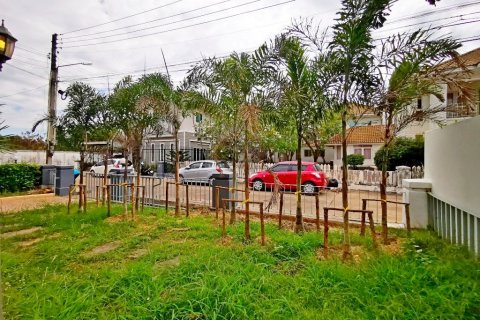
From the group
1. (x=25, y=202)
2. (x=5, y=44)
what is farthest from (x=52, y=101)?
(x=5, y=44)

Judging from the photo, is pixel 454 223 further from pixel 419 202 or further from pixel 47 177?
pixel 47 177

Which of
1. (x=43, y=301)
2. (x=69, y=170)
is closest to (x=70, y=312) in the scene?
(x=43, y=301)

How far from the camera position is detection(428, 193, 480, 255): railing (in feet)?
12.5

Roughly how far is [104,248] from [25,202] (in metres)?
7.50

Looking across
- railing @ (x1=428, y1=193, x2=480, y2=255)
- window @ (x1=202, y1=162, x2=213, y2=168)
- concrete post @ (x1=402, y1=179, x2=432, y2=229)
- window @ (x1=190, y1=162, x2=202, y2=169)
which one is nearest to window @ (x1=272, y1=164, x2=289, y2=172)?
window @ (x1=202, y1=162, x2=213, y2=168)

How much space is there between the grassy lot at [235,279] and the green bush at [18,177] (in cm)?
891

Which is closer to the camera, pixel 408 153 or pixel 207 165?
pixel 408 153

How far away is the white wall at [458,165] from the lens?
355cm

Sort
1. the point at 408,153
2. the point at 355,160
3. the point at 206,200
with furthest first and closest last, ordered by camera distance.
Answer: the point at 355,160 → the point at 408,153 → the point at 206,200

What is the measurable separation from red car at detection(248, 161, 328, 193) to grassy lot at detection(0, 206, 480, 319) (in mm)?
6507

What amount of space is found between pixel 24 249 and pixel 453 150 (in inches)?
289

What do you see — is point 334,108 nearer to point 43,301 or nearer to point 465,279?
point 465,279

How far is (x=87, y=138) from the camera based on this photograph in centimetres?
890

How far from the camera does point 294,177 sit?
40.9 ft
